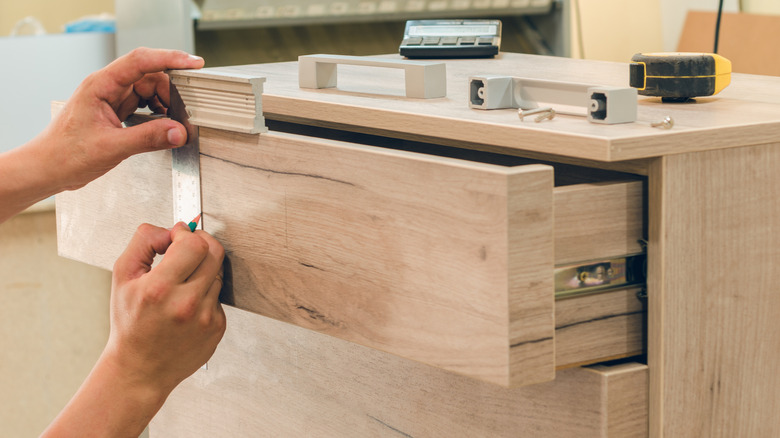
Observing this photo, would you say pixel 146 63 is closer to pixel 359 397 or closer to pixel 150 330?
pixel 150 330

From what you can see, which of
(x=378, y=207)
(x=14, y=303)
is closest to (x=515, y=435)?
(x=378, y=207)

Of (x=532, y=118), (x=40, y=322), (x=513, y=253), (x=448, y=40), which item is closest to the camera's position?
(x=513, y=253)

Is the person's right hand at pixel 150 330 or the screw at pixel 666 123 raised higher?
the screw at pixel 666 123

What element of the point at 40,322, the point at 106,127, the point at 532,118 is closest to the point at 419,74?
the point at 532,118

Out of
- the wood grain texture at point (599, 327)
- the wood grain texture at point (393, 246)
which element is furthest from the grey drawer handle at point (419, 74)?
the wood grain texture at point (599, 327)

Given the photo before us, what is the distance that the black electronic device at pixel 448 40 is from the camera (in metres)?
0.97

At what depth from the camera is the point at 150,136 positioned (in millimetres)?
653

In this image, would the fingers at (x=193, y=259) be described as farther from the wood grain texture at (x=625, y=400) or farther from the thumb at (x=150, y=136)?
the wood grain texture at (x=625, y=400)

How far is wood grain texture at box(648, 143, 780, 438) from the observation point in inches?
20.6

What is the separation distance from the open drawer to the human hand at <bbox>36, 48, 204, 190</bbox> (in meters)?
0.04

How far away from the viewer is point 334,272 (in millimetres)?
569

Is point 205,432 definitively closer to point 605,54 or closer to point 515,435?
point 515,435

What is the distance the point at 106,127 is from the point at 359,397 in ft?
0.89

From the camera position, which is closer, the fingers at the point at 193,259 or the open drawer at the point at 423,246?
the open drawer at the point at 423,246
